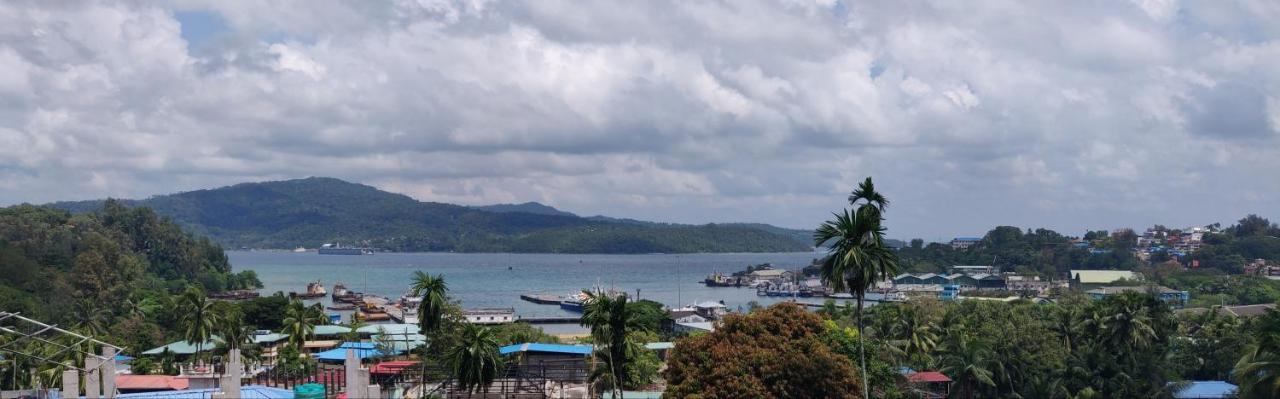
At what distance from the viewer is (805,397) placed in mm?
29188

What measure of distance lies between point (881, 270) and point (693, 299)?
123785 millimetres

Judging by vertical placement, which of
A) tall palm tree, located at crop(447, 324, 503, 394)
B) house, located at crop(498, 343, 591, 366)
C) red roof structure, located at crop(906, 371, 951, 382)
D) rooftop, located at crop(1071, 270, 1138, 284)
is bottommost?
red roof structure, located at crop(906, 371, 951, 382)

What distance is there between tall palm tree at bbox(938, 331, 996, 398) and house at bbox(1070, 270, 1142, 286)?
10393 centimetres

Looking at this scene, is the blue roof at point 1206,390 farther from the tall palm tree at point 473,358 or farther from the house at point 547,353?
the tall palm tree at point 473,358

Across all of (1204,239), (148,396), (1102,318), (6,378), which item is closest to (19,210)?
(6,378)

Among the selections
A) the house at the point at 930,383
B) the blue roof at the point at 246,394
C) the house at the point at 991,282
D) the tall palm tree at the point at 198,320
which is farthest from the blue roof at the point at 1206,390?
the house at the point at 991,282

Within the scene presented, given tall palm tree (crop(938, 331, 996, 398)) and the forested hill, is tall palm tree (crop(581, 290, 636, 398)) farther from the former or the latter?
the forested hill

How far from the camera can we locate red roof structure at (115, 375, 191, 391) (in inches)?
1564

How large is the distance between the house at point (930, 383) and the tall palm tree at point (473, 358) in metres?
14.3

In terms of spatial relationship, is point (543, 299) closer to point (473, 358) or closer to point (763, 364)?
point (473, 358)

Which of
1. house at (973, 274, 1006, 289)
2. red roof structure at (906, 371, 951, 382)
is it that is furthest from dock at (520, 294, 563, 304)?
red roof structure at (906, 371, 951, 382)

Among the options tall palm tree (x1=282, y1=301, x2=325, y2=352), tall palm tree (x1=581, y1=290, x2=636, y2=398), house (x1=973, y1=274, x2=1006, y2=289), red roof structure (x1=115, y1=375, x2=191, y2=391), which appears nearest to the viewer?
tall palm tree (x1=581, y1=290, x2=636, y2=398)

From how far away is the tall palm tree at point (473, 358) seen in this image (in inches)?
1303

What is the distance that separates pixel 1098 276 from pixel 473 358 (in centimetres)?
12415
